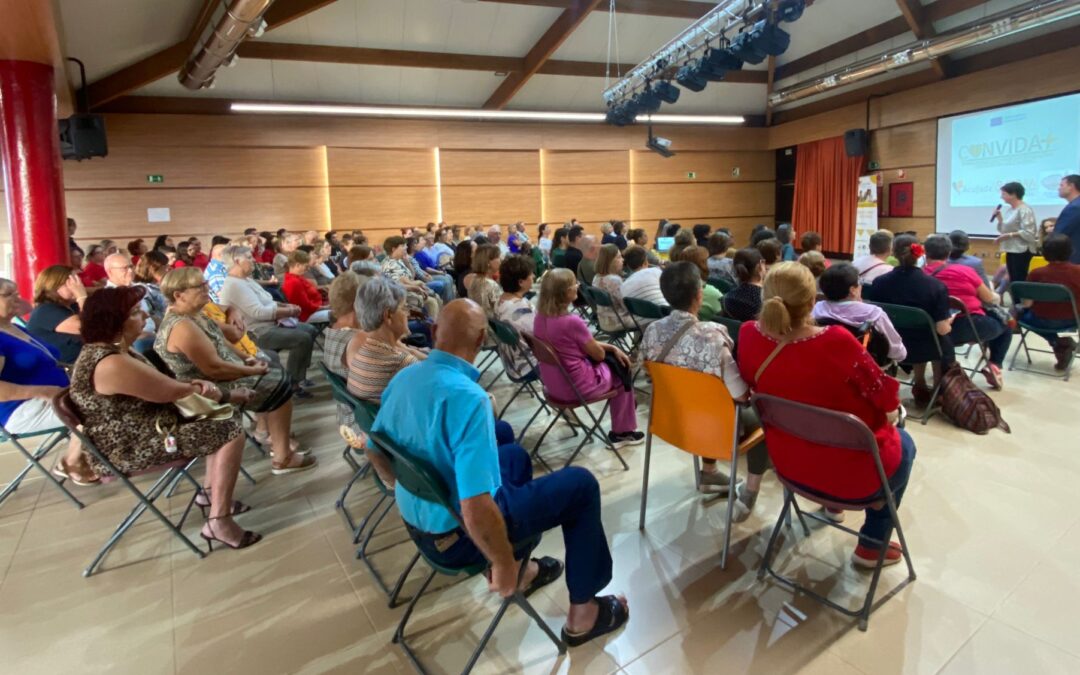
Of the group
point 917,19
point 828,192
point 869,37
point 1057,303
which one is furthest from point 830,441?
point 828,192

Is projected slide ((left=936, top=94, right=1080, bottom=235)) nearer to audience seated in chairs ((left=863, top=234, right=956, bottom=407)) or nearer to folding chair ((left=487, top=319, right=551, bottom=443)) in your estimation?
audience seated in chairs ((left=863, top=234, right=956, bottom=407))

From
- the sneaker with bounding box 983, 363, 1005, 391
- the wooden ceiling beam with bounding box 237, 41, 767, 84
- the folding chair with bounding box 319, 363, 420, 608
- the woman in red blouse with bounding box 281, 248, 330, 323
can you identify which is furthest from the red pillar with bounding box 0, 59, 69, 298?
the sneaker with bounding box 983, 363, 1005, 391

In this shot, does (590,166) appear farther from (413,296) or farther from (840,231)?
(413,296)

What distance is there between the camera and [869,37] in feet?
32.2

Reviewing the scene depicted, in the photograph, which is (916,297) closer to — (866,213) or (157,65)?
(157,65)

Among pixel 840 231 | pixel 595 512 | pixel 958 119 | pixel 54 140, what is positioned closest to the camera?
pixel 595 512

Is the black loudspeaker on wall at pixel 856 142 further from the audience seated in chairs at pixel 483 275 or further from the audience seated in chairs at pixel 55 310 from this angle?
the audience seated in chairs at pixel 55 310

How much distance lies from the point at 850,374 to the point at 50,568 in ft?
10.4

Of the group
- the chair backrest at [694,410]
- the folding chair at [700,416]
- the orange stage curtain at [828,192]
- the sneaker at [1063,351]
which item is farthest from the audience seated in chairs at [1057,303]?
the orange stage curtain at [828,192]

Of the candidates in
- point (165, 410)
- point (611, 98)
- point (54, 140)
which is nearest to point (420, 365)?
point (165, 410)

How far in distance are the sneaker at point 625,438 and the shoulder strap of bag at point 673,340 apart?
3.88 ft

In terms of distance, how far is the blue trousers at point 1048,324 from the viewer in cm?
413

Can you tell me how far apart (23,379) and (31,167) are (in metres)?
3.63

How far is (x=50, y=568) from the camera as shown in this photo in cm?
249
